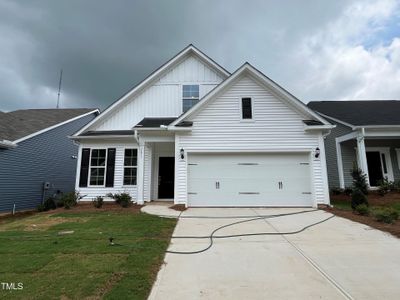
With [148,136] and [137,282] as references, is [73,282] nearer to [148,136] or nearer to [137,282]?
[137,282]

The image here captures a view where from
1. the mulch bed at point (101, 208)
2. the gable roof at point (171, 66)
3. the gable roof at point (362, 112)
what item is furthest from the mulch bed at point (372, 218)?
the gable roof at point (171, 66)

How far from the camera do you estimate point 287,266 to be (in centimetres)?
407

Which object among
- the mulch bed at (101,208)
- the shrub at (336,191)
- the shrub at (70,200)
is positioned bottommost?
the mulch bed at (101,208)

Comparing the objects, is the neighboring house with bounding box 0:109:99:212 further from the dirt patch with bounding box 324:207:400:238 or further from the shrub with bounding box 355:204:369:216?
the shrub with bounding box 355:204:369:216

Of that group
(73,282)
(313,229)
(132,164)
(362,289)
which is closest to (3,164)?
(132,164)

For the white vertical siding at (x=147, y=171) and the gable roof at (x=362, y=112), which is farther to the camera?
the gable roof at (x=362, y=112)

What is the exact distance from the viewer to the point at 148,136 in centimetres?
1134

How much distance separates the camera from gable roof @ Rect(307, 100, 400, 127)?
13.1 m

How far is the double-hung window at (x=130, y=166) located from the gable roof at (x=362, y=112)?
11485mm

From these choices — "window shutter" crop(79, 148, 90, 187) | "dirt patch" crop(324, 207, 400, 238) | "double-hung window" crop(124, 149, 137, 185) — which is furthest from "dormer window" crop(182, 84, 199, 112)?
"dirt patch" crop(324, 207, 400, 238)

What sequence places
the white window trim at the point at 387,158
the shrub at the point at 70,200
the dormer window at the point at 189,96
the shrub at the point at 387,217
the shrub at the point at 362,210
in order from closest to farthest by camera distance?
1. the shrub at the point at 387,217
2. the shrub at the point at 362,210
3. the shrub at the point at 70,200
4. the dormer window at the point at 189,96
5. the white window trim at the point at 387,158

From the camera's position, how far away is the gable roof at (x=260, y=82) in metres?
10.4

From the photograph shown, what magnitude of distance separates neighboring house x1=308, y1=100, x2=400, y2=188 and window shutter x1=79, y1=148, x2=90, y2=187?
45.2 feet

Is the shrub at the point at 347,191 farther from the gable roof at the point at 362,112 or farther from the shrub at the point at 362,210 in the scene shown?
the shrub at the point at 362,210
